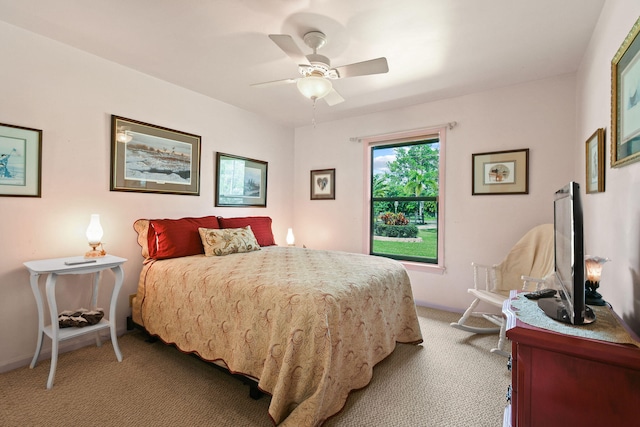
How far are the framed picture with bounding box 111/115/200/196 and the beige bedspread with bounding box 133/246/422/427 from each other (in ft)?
2.96

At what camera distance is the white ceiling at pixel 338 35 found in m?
1.94

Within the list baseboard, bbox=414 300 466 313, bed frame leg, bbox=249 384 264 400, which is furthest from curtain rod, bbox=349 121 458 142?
bed frame leg, bbox=249 384 264 400

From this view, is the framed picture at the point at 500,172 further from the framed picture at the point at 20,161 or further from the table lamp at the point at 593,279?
the framed picture at the point at 20,161

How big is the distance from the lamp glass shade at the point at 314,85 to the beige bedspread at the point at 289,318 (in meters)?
1.37

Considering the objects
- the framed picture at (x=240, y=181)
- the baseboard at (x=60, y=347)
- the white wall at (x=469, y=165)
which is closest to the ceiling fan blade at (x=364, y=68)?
the white wall at (x=469, y=165)

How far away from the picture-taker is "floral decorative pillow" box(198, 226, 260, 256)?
291 centimetres

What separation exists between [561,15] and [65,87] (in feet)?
12.6

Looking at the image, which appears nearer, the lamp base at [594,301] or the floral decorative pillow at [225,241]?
the lamp base at [594,301]

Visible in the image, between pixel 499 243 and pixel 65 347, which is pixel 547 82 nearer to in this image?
pixel 499 243

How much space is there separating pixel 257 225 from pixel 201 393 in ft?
6.90

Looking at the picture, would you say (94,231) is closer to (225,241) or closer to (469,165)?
(225,241)

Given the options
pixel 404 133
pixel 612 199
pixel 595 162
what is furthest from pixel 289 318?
pixel 404 133

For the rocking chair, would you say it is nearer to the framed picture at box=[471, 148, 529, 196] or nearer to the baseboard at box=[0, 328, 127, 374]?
the framed picture at box=[471, 148, 529, 196]

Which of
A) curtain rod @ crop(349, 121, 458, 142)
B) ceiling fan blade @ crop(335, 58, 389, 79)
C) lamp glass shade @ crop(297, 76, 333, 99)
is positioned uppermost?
curtain rod @ crop(349, 121, 458, 142)
